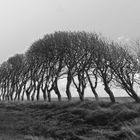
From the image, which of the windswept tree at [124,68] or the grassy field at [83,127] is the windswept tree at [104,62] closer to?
the windswept tree at [124,68]

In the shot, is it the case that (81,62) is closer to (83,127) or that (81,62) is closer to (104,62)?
(104,62)

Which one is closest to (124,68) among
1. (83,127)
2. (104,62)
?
(104,62)

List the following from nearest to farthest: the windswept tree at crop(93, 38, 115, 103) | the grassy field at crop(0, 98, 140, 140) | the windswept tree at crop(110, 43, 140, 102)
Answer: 1. the grassy field at crop(0, 98, 140, 140)
2. the windswept tree at crop(110, 43, 140, 102)
3. the windswept tree at crop(93, 38, 115, 103)

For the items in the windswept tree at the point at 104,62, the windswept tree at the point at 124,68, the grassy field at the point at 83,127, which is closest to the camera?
the grassy field at the point at 83,127

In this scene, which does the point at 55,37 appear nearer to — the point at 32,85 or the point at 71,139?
the point at 32,85

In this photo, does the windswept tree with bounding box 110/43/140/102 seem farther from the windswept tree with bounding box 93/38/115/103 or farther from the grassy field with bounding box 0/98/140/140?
the grassy field with bounding box 0/98/140/140

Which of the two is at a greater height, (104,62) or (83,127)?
→ (104,62)

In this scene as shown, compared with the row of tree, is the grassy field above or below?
below

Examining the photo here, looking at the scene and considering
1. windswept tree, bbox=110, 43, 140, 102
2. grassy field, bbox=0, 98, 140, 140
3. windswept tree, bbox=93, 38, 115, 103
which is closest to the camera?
grassy field, bbox=0, 98, 140, 140

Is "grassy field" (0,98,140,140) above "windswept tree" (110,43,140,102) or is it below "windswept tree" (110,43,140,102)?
below

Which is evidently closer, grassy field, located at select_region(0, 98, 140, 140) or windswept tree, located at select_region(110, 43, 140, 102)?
grassy field, located at select_region(0, 98, 140, 140)

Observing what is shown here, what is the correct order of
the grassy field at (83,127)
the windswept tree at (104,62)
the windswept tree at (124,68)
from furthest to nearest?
the windswept tree at (104,62), the windswept tree at (124,68), the grassy field at (83,127)

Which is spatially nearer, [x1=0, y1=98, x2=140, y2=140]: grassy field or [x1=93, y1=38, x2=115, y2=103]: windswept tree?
[x1=0, y1=98, x2=140, y2=140]: grassy field

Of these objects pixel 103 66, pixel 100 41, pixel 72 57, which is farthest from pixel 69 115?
pixel 72 57
